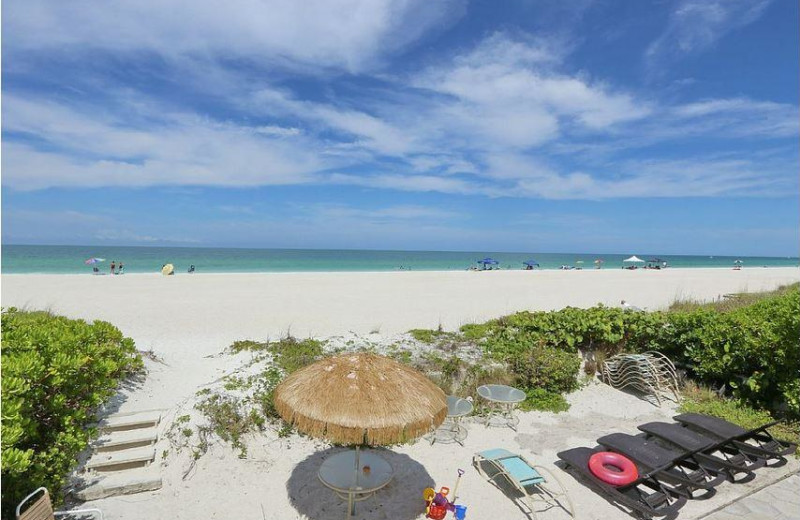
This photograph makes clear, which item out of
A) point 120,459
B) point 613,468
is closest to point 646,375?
point 613,468

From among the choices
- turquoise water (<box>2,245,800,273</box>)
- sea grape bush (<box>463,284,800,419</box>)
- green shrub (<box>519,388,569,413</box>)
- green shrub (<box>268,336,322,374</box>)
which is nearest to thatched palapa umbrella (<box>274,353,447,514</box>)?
green shrub (<box>268,336,322,374</box>)

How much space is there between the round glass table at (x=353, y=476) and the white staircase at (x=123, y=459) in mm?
2715

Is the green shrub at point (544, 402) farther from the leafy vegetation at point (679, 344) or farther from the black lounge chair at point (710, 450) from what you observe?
the black lounge chair at point (710, 450)

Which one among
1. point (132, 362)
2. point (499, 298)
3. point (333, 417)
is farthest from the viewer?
point (499, 298)

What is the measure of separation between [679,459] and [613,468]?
1.11 metres

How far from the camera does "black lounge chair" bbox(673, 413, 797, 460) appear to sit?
7.22m

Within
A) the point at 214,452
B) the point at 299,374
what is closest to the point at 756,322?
the point at 299,374

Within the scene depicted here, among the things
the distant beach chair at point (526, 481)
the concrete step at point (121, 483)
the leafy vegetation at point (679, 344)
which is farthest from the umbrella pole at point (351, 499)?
the leafy vegetation at point (679, 344)

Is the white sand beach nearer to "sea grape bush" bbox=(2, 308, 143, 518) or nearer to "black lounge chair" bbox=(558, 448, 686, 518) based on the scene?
"black lounge chair" bbox=(558, 448, 686, 518)

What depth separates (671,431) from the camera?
760 centimetres

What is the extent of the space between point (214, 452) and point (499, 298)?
19.0 m

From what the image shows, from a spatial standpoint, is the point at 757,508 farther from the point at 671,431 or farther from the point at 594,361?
the point at 594,361

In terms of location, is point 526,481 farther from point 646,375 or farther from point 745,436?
point 646,375

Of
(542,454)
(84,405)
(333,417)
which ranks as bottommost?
(542,454)
